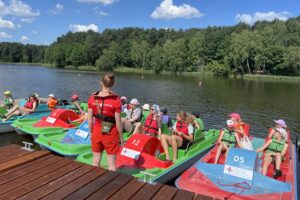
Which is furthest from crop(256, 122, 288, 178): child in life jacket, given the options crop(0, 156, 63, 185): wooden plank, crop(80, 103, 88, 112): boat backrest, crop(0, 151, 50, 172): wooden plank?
crop(80, 103, 88, 112): boat backrest

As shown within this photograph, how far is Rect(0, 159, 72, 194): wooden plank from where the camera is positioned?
3830mm

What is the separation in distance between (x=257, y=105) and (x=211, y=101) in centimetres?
360

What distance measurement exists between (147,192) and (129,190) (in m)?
0.23

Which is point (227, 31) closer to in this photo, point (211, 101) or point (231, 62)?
point (231, 62)

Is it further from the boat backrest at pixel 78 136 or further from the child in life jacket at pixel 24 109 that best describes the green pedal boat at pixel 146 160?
the child in life jacket at pixel 24 109

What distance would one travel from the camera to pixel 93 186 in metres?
3.99

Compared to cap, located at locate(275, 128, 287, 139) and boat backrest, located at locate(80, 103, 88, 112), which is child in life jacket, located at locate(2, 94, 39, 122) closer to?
boat backrest, located at locate(80, 103, 88, 112)

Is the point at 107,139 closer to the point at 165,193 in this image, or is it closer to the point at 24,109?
the point at 165,193

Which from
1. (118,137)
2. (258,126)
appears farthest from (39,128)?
(258,126)

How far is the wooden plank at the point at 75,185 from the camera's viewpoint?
3.68 meters

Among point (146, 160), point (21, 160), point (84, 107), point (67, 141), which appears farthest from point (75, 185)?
point (84, 107)

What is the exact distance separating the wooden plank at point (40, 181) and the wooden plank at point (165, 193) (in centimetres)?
138

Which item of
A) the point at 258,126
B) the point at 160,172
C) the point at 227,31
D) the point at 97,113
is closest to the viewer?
the point at 97,113

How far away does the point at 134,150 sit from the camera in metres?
6.95
